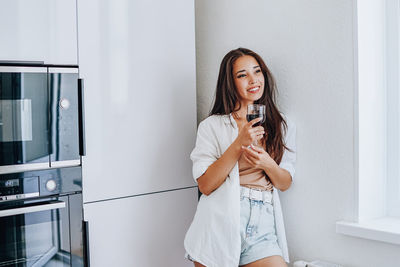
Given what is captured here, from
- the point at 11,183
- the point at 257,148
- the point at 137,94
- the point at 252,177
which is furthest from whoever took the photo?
the point at 137,94

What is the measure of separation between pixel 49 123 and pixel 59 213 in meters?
0.36

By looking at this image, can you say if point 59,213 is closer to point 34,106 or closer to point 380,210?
point 34,106

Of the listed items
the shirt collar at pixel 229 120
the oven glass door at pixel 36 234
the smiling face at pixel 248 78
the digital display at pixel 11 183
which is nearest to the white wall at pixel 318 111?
the smiling face at pixel 248 78

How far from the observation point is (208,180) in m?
1.64

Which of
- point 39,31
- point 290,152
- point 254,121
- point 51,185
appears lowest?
point 51,185

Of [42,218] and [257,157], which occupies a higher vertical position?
[257,157]

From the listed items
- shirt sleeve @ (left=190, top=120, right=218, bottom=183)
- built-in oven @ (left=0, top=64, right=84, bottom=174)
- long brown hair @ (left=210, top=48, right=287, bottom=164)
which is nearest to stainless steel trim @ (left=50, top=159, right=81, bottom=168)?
built-in oven @ (left=0, top=64, right=84, bottom=174)

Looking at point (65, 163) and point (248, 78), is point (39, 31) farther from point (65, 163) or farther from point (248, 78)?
point (248, 78)

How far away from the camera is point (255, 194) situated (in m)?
1.65

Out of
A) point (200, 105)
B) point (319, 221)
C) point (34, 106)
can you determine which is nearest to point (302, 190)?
point (319, 221)

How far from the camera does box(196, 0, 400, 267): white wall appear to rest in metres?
1.56

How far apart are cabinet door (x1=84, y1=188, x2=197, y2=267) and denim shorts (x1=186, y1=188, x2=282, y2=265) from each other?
45 cm

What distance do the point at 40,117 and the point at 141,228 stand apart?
0.68 metres

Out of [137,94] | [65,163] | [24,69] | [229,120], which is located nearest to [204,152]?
[229,120]
